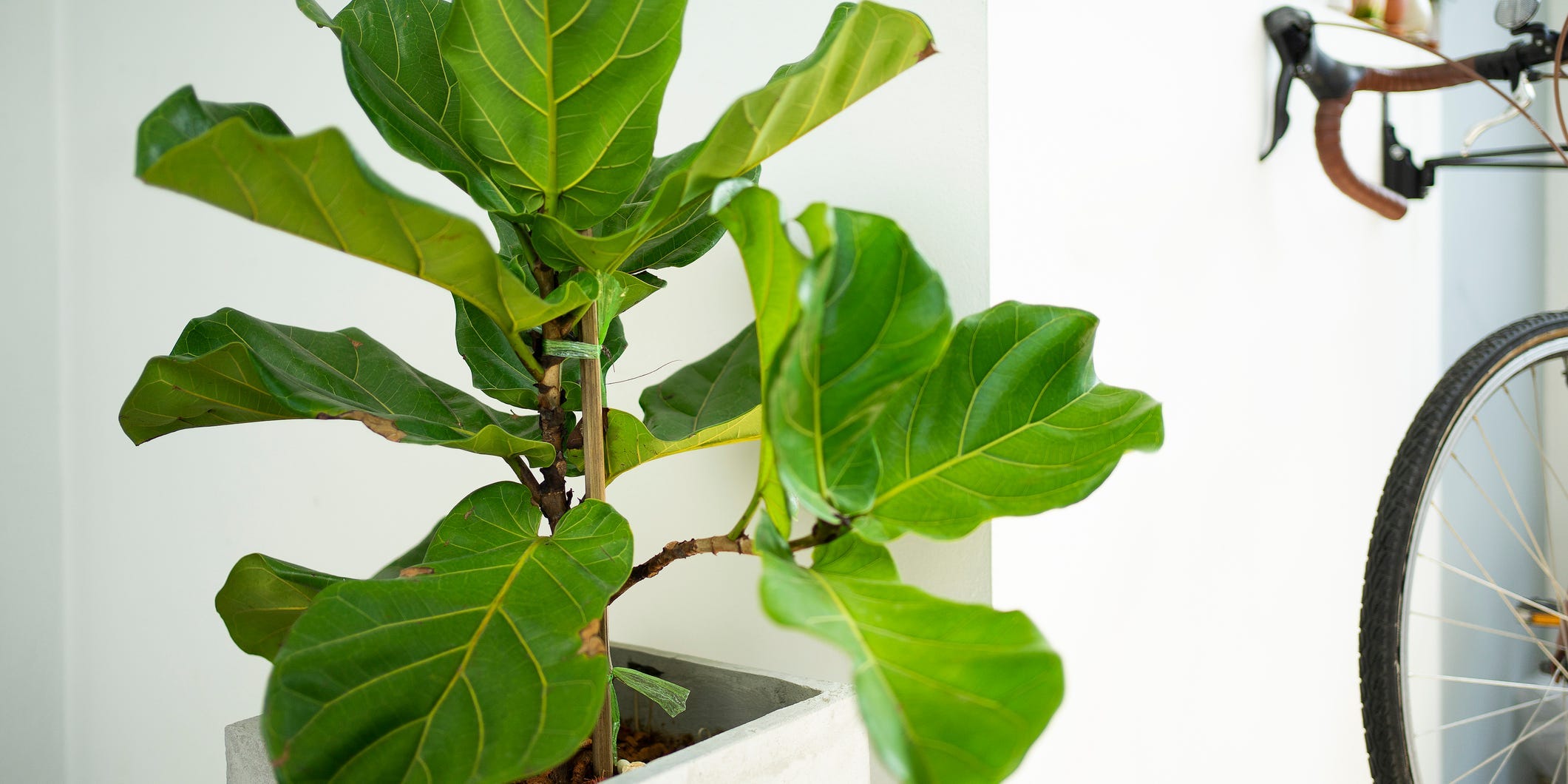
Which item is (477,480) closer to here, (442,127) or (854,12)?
(442,127)

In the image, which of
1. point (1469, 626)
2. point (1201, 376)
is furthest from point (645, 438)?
point (1469, 626)

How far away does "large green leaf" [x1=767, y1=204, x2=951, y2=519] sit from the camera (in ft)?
1.10

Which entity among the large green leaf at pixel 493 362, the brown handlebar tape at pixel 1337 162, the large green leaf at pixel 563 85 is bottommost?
the large green leaf at pixel 493 362

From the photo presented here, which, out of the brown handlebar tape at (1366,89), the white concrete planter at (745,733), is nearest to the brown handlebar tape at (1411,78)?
the brown handlebar tape at (1366,89)

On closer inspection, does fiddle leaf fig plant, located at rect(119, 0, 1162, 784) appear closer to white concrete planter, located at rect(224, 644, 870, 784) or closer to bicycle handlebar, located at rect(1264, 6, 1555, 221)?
white concrete planter, located at rect(224, 644, 870, 784)

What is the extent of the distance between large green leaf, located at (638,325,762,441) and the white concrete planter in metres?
0.18

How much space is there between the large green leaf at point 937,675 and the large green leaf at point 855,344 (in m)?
0.05

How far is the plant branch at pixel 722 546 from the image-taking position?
1.37 ft

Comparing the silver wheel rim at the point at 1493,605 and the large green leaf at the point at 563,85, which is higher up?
the large green leaf at the point at 563,85

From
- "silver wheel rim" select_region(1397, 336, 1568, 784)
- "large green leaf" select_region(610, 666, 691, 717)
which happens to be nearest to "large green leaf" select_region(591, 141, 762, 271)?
"large green leaf" select_region(610, 666, 691, 717)

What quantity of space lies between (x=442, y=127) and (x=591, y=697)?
1.02 ft

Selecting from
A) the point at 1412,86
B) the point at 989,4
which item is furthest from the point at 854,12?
the point at 1412,86

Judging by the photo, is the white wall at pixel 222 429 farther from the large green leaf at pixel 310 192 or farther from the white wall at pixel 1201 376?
the large green leaf at pixel 310 192

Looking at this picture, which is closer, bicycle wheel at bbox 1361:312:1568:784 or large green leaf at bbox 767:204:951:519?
large green leaf at bbox 767:204:951:519
